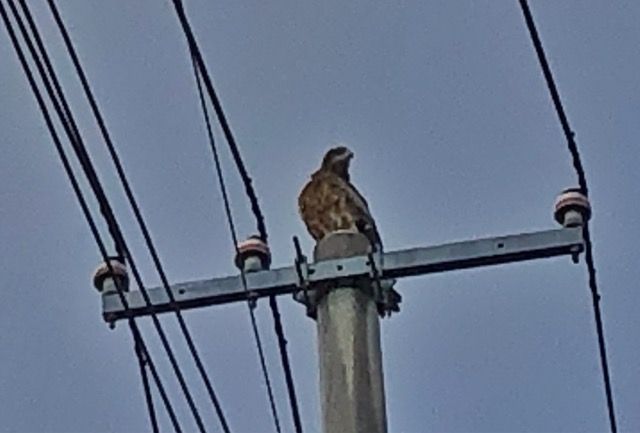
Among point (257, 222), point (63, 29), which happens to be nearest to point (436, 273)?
point (257, 222)

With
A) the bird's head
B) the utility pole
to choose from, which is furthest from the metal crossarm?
the bird's head

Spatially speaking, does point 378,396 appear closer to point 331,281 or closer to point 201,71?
point 331,281

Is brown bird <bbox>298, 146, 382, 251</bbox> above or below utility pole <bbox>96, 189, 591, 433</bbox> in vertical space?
above

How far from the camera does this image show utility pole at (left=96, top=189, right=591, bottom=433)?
6.38 metres

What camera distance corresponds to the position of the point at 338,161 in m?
8.25

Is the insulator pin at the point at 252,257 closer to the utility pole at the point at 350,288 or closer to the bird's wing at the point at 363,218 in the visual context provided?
the utility pole at the point at 350,288

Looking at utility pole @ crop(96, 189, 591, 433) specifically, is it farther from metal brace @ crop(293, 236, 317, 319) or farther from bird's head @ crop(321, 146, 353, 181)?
bird's head @ crop(321, 146, 353, 181)

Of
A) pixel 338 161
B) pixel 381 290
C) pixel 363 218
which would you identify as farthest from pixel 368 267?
pixel 338 161

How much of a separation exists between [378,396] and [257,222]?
4.64 feet

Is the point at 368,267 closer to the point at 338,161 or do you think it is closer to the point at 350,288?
the point at 350,288

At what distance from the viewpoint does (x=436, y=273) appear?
688 cm

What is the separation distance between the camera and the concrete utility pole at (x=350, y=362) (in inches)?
249

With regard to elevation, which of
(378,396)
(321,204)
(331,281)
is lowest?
(378,396)

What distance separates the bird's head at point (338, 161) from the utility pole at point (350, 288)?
874 millimetres
